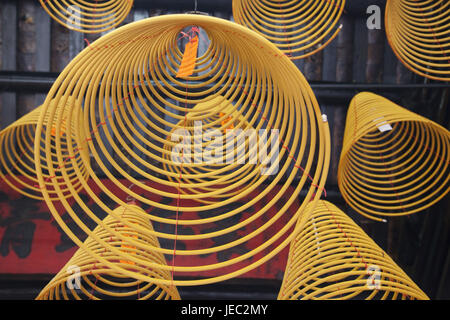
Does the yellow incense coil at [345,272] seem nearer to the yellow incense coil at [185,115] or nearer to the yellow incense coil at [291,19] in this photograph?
the yellow incense coil at [185,115]

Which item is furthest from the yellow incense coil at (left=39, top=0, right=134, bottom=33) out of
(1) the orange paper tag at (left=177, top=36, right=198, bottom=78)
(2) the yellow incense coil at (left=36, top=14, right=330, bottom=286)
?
(1) the orange paper tag at (left=177, top=36, right=198, bottom=78)

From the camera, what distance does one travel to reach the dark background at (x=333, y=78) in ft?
10.8

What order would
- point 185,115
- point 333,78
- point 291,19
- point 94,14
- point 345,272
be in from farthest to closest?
1. point 333,78
2. point 291,19
3. point 94,14
4. point 185,115
5. point 345,272

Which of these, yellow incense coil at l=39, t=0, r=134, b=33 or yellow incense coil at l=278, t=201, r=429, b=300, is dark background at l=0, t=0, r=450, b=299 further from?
yellow incense coil at l=278, t=201, r=429, b=300

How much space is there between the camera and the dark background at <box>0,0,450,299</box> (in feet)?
10.8

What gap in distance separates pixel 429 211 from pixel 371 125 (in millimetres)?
1620

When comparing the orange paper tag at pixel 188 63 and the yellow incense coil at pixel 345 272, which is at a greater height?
the orange paper tag at pixel 188 63

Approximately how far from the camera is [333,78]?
3947mm

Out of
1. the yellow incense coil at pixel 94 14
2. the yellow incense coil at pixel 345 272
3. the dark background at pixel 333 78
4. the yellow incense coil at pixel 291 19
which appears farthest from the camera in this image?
the dark background at pixel 333 78

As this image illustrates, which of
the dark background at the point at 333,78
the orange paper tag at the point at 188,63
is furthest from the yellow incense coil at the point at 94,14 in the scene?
the orange paper tag at the point at 188,63

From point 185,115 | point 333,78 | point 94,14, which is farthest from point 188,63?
point 333,78

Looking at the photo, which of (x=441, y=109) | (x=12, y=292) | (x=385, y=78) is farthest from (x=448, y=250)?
(x=12, y=292)

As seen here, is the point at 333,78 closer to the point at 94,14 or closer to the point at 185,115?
the point at 94,14
